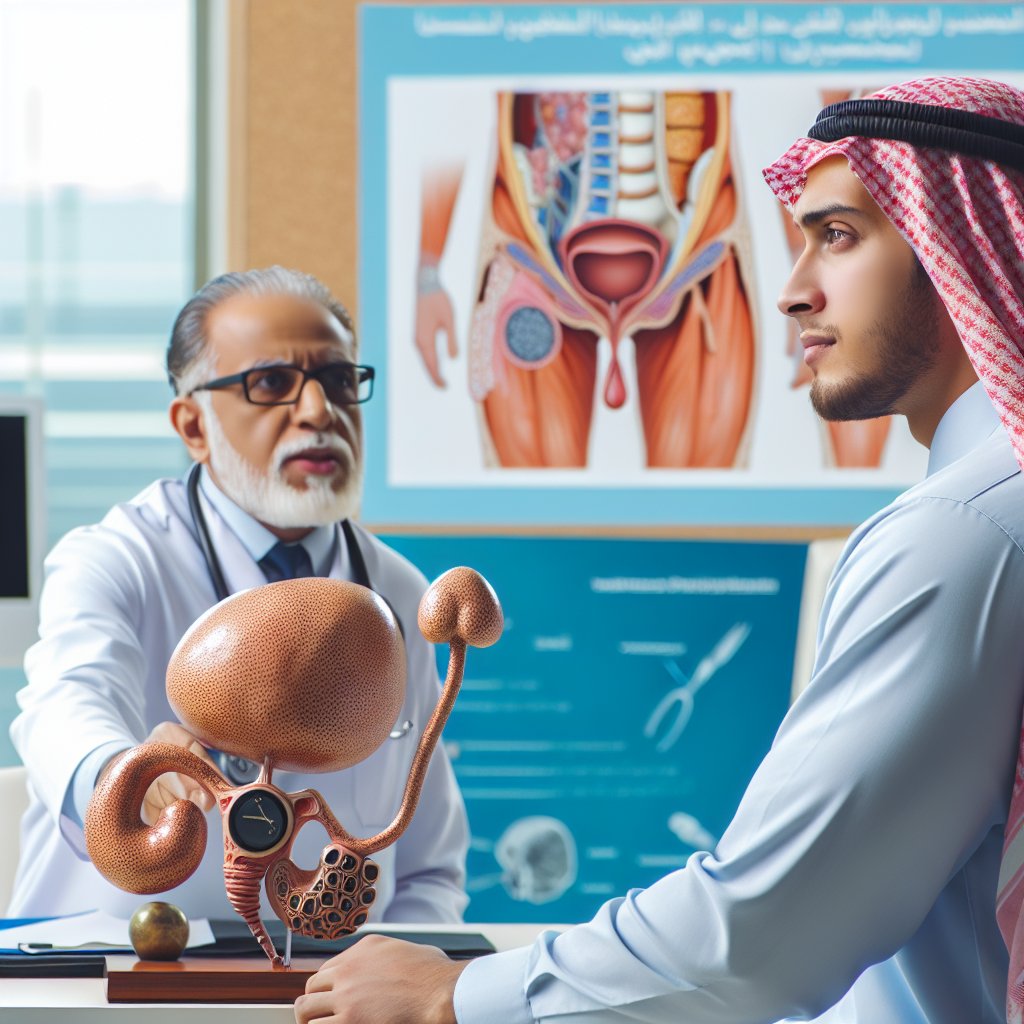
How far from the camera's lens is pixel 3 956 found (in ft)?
3.77

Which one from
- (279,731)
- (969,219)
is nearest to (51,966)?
(279,731)

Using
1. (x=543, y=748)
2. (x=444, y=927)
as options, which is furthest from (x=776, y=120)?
(x=444, y=927)

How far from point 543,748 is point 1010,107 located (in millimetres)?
2103

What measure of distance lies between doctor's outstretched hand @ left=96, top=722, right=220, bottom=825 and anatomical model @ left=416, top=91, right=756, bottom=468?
1879 mm

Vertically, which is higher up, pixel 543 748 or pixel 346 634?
pixel 346 634

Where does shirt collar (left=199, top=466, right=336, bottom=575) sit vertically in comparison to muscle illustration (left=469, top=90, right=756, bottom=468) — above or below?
below

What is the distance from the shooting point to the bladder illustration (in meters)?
2.96

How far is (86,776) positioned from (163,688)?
50 cm

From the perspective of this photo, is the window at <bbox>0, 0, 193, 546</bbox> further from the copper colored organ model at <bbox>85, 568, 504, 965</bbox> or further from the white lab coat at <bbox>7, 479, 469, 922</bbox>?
the copper colored organ model at <bbox>85, 568, 504, 965</bbox>

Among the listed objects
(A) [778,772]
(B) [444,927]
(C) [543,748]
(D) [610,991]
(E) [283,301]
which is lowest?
(C) [543,748]

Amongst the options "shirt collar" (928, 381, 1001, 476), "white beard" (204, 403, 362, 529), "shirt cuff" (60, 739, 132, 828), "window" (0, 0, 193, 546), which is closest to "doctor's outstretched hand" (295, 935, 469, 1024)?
"shirt cuff" (60, 739, 132, 828)

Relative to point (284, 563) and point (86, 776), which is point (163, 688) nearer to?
point (284, 563)

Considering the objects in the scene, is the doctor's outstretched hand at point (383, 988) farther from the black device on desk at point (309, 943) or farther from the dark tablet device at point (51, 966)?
the dark tablet device at point (51, 966)

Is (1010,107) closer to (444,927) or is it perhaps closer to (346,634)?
(346,634)
